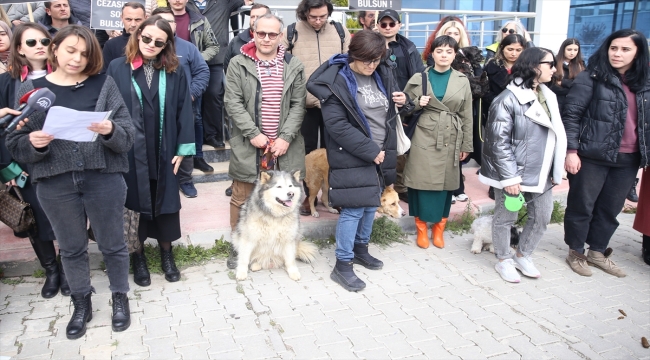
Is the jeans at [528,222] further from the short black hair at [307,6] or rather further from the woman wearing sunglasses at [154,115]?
the woman wearing sunglasses at [154,115]

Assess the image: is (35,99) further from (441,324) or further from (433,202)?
(433,202)

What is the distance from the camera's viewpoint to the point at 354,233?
4.31 metres

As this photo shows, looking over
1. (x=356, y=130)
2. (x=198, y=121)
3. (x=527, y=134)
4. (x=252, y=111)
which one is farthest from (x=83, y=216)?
(x=527, y=134)

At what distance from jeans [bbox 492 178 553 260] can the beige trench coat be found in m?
0.57

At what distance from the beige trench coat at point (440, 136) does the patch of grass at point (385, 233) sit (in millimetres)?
672

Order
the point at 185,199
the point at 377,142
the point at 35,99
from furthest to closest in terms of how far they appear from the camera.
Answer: the point at 185,199 → the point at 377,142 → the point at 35,99

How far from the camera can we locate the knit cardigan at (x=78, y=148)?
116 inches

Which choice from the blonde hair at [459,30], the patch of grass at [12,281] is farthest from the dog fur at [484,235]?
the patch of grass at [12,281]

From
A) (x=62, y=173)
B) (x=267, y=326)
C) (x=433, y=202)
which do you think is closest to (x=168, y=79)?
(x=62, y=173)

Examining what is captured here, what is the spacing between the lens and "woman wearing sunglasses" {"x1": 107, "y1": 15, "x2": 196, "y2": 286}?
368 cm

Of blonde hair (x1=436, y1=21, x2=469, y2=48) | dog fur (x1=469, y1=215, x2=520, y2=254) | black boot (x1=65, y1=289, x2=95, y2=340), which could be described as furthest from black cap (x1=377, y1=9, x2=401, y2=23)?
black boot (x1=65, y1=289, x2=95, y2=340)

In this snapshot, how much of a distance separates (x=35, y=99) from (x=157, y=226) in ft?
5.53

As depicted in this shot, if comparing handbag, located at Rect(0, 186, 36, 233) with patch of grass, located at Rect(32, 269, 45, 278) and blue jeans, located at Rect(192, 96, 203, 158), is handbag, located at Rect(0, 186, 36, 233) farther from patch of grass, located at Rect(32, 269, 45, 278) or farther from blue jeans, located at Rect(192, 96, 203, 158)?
blue jeans, located at Rect(192, 96, 203, 158)

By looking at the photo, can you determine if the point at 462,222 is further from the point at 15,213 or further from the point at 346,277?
the point at 15,213
